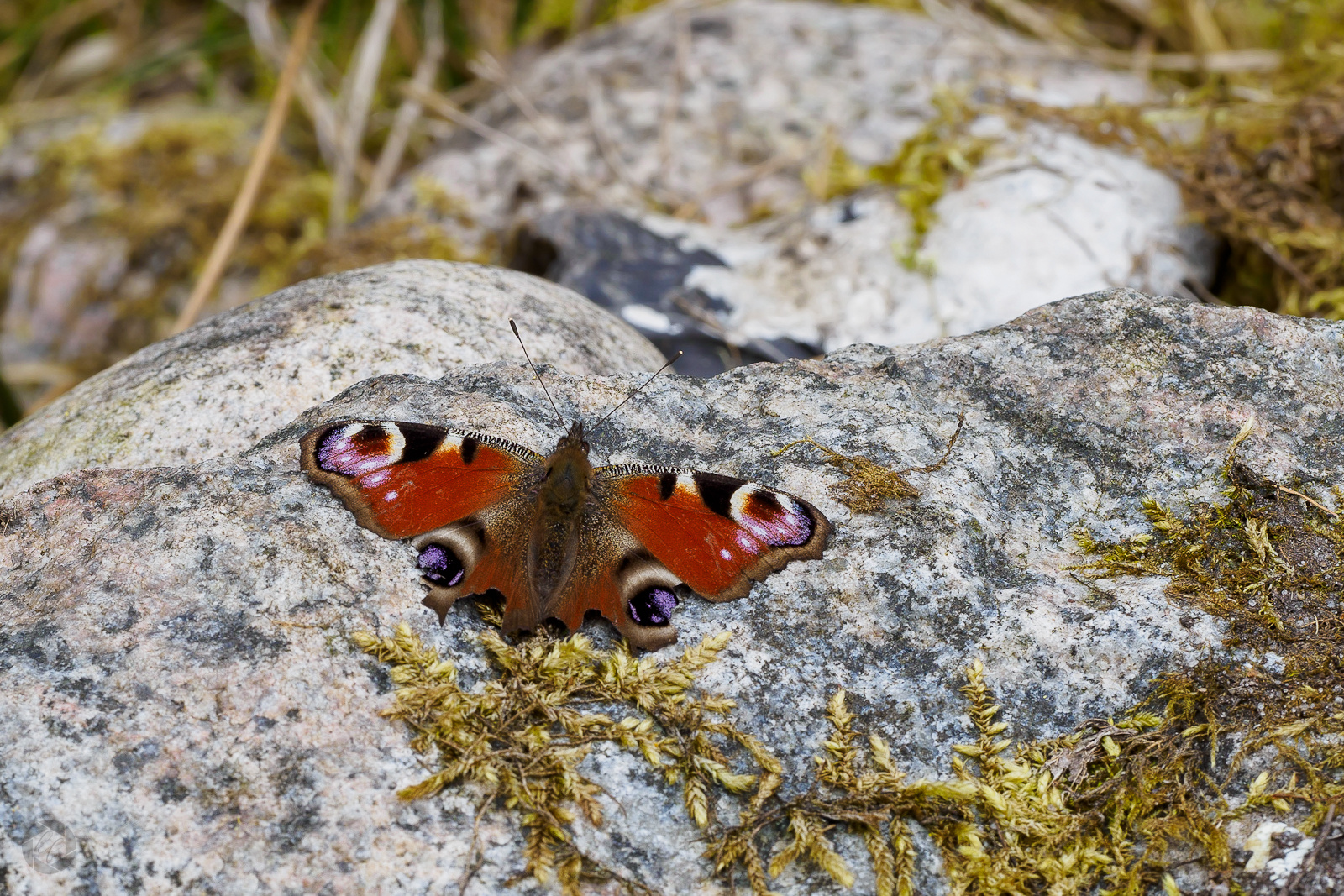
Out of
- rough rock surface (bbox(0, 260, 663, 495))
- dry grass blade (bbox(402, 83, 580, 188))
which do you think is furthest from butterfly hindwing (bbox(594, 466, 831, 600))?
dry grass blade (bbox(402, 83, 580, 188))

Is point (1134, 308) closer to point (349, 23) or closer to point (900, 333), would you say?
point (900, 333)

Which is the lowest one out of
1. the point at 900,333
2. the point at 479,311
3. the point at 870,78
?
the point at 900,333

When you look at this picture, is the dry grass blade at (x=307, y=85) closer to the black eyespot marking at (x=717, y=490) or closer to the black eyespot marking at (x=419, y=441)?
the black eyespot marking at (x=419, y=441)

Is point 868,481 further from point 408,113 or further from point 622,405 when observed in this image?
point 408,113

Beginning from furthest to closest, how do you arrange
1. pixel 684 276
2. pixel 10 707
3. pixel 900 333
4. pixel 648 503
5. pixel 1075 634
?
pixel 684 276
pixel 900 333
pixel 648 503
pixel 1075 634
pixel 10 707

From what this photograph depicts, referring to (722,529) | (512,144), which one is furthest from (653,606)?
(512,144)

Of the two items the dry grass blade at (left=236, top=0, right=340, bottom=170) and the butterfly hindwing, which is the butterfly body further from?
→ the dry grass blade at (left=236, top=0, right=340, bottom=170)

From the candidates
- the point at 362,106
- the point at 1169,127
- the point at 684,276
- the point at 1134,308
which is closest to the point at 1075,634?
the point at 1134,308
